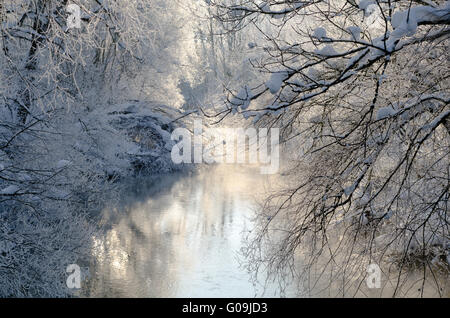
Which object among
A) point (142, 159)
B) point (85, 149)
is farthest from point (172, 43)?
point (85, 149)

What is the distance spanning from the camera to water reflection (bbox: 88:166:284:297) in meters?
7.83

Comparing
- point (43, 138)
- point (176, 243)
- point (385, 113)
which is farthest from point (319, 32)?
point (176, 243)

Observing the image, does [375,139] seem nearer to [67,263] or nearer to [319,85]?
[319,85]

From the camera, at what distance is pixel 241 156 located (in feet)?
31.8

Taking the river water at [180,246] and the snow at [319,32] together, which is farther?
the river water at [180,246]

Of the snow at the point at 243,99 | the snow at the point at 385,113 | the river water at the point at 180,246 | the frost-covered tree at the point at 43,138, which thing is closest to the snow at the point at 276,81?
the snow at the point at 243,99

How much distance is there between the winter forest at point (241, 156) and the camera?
4410 mm

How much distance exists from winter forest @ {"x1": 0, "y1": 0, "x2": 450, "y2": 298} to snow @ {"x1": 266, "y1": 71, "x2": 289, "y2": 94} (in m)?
0.03

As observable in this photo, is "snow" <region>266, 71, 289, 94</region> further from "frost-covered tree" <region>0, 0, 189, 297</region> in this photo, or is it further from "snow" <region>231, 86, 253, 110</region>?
"frost-covered tree" <region>0, 0, 189, 297</region>

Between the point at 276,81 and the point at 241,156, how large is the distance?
19.0 ft

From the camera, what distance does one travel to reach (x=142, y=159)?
17.3m

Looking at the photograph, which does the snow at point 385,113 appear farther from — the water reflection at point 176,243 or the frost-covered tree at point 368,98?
the water reflection at point 176,243

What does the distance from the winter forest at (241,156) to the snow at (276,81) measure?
0.11 feet

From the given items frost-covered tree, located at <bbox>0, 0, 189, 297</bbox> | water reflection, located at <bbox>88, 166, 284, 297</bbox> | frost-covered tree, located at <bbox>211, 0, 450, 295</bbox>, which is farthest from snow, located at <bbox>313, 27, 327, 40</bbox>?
water reflection, located at <bbox>88, 166, 284, 297</bbox>
